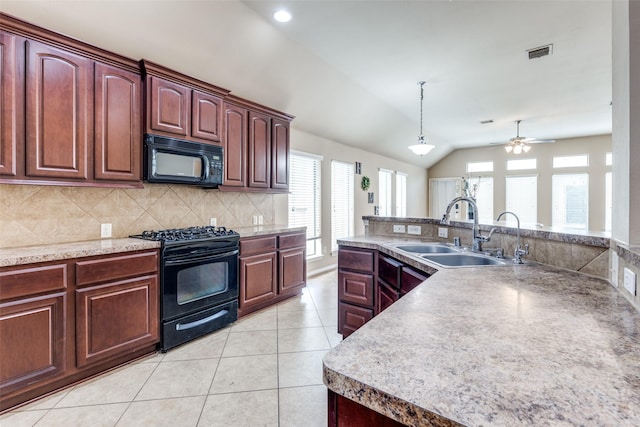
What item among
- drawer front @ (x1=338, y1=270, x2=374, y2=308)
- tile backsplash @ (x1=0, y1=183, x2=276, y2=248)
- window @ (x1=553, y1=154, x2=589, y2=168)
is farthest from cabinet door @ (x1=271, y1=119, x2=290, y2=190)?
window @ (x1=553, y1=154, x2=589, y2=168)

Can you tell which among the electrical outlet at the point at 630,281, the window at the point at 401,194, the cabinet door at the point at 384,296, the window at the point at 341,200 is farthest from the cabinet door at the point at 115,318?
the window at the point at 401,194

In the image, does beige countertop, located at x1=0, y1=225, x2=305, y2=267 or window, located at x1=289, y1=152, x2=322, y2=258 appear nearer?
beige countertop, located at x1=0, y1=225, x2=305, y2=267

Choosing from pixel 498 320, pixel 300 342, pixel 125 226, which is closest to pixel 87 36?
pixel 125 226

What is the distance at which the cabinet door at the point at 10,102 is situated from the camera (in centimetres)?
192

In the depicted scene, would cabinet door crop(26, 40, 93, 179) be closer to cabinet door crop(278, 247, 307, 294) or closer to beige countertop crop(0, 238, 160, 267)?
beige countertop crop(0, 238, 160, 267)

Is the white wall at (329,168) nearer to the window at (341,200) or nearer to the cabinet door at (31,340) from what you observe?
the window at (341,200)

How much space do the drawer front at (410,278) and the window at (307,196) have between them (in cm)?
278

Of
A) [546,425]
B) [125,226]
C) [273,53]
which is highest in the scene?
[273,53]

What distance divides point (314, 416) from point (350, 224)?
4405 millimetres

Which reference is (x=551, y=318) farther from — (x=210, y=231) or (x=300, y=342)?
(x=210, y=231)

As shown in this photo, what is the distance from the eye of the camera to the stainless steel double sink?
1991 millimetres

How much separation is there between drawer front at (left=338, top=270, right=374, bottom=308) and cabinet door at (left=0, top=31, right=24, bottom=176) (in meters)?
2.49

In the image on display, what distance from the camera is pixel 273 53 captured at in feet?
10.5

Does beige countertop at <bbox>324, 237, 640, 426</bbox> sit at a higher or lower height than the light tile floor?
higher
